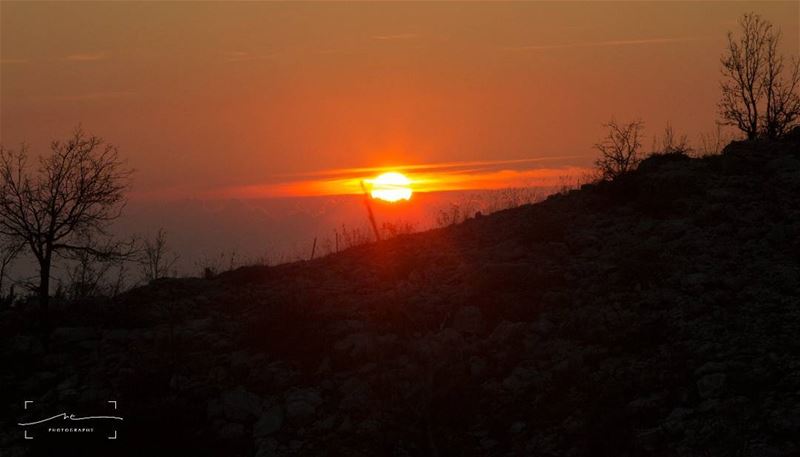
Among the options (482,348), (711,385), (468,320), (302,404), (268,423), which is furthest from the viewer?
(468,320)

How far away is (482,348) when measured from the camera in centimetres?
1089

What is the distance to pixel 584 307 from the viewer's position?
37.3 ft

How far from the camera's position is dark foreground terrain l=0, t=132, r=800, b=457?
29.4 ft

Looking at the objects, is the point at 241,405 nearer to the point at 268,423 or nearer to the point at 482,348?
the point at 268,423

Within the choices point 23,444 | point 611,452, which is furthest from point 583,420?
point 23,444

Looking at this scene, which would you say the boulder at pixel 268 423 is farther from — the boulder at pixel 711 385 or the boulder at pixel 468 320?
the boulder at pixel 711 385

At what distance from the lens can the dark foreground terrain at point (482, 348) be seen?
8.96 metres

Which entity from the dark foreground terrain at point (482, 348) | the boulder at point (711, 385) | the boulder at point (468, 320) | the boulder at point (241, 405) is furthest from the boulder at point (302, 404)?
the boulder at point (711, 385)

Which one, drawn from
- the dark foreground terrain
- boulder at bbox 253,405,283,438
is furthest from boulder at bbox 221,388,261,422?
boulder at bbox 253,405,283,438

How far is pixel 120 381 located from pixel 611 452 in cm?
640

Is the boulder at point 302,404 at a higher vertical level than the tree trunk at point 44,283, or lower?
lower

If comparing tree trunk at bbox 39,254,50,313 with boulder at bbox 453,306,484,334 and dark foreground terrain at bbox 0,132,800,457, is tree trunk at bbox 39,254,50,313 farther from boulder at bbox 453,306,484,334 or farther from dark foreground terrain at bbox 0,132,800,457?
boulder at bbox 453,306,484,334

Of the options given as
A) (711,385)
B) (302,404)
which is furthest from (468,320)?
(711,385)

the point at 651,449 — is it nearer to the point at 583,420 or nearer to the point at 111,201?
the point at 583,420
